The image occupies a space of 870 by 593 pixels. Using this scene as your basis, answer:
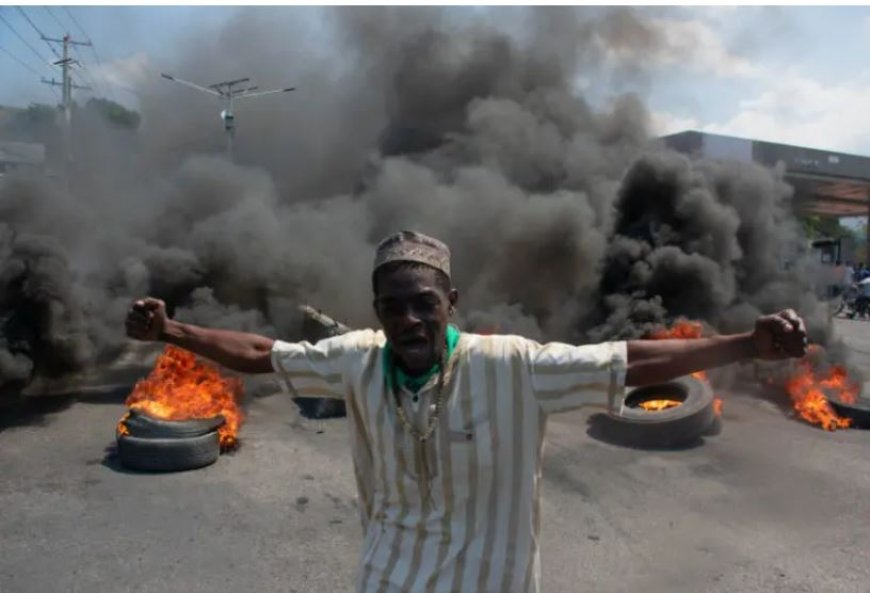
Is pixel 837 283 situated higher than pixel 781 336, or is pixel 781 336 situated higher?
pixel 781 336

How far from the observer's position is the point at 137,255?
39.0 feet

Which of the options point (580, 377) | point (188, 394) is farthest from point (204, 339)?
point (188, 394)

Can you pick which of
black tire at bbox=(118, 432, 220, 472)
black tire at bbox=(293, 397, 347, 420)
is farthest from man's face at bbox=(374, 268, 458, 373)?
black tire at bbox=(293, 397, 347, 420)

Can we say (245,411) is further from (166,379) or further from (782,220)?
(782,220)

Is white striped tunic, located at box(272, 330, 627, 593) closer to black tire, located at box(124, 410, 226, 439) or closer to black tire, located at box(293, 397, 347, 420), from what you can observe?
black tire, located at box(124, 410, 226, 439)

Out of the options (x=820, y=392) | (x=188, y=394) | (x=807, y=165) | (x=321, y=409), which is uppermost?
(x=807, y=165)

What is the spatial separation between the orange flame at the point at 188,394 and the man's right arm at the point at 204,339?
5.31 meters

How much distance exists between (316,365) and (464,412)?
18.7 inches

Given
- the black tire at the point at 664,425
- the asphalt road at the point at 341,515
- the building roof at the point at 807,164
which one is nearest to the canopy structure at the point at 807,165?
the building roof at the point at 807,164

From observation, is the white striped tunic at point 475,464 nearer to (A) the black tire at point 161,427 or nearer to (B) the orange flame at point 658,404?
(A) the black tire at point 161,427

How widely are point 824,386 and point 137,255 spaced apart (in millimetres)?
10707

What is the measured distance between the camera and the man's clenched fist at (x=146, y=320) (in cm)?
213

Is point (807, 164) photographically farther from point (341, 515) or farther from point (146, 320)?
point (146, 320)

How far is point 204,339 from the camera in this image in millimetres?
2137
